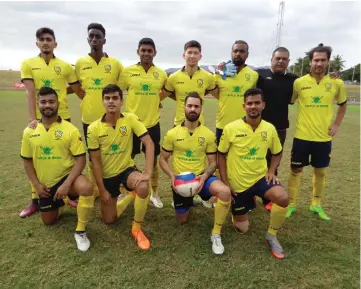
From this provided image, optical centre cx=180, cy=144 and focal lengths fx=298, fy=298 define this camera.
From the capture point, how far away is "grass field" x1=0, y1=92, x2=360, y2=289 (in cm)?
307

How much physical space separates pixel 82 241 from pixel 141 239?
2.33 feet

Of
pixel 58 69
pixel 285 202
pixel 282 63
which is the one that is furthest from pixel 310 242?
pixel 58 69

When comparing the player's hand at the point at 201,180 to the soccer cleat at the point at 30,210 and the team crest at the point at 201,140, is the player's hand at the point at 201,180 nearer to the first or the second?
the team crest at the point at 201,140

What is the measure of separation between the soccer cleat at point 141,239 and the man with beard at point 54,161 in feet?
1.91

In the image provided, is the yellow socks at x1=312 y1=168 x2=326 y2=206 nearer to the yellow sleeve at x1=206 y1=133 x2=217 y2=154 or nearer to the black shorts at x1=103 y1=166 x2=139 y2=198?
the yellow sleeve at x1=206 y1=133 x2=217 y2=154

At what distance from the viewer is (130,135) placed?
13.5 ft

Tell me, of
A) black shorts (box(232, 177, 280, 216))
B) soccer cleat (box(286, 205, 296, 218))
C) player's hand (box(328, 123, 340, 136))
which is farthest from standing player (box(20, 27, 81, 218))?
player's hand (box(328, 123, 340, 136))

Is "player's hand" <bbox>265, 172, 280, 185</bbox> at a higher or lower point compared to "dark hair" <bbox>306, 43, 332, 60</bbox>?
lower

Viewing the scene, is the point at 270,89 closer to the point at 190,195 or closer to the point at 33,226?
the point at 190,195

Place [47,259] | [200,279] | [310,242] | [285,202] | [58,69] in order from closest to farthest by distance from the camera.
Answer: [200,279], [47,259], [285,202], [310,242], [58,69]

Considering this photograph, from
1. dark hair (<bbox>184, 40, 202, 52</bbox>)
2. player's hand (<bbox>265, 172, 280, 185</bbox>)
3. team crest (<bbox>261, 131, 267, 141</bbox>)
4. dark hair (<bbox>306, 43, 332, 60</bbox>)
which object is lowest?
player's hand (<bbox>265, 172, 280, 185</bbox>)

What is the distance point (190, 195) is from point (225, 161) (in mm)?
655

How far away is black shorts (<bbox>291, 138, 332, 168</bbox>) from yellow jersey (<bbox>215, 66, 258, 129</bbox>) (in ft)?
3.29

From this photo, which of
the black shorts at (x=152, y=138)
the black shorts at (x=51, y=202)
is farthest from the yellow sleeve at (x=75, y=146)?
the black shorts at (x=152, y=138)
